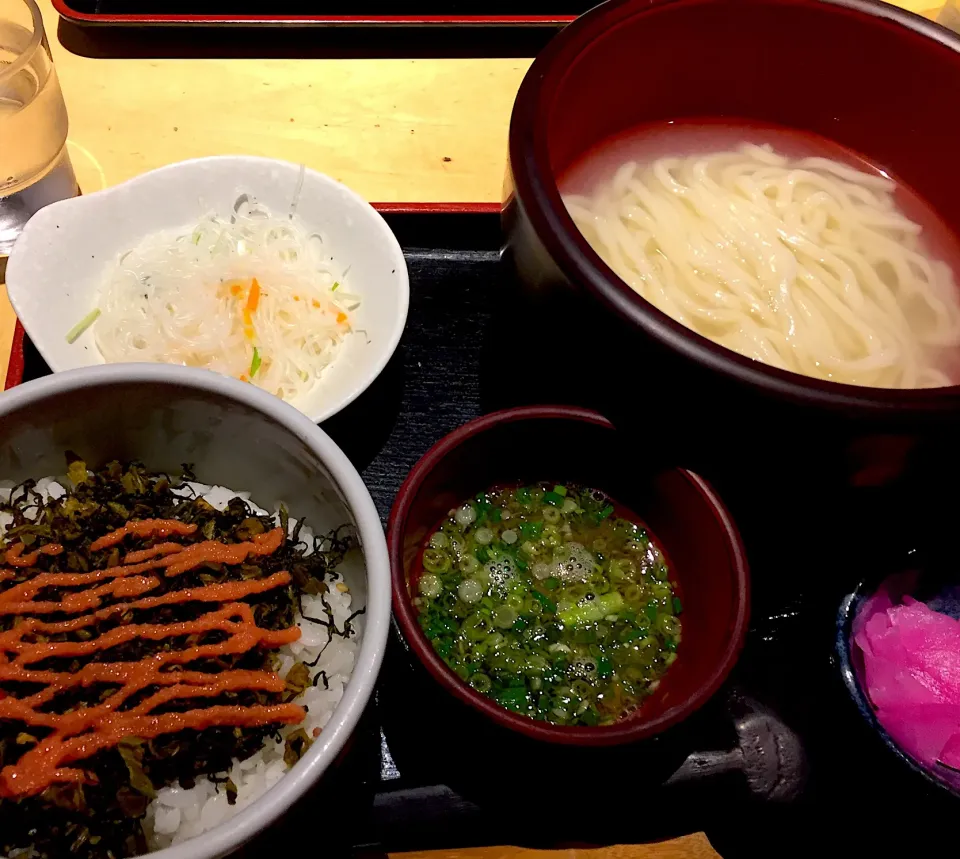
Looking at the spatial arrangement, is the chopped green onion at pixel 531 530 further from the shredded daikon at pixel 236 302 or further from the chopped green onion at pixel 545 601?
the shredded daikon at pixel 236 302

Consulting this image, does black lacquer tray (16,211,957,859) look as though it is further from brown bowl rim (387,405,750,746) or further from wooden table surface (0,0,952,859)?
wooden table surface (0,0,952,859)

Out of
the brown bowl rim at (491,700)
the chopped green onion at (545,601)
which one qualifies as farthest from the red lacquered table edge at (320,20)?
the chopped green onion at (545,601)

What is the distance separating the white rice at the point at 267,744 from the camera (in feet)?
3.18

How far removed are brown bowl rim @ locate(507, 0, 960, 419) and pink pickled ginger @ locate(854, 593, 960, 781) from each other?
42cm

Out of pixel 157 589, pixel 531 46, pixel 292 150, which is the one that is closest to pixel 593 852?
pixel 157 589

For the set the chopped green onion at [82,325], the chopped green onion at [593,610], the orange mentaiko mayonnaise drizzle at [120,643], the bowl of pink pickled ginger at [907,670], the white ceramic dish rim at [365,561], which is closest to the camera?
the white ceramic dish rim at [365,561]

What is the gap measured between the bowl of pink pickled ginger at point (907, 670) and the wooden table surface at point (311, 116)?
3.64 ft

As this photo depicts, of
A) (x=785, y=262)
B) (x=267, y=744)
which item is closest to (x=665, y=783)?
(x=267, y=744)

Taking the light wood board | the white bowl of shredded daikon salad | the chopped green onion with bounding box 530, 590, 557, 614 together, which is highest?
the light wood board

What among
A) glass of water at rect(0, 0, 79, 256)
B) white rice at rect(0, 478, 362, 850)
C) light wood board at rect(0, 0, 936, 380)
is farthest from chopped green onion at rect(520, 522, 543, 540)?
glass of water at rect(0, 0, 79, 256)

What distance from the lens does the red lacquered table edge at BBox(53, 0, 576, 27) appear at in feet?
6.09

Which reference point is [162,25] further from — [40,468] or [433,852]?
[433,852]

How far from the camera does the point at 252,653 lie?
3.41 ft

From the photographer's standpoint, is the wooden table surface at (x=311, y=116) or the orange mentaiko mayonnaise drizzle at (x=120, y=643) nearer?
the orange mentaiko mayonnaise drizzle at (x=120, y=643)
